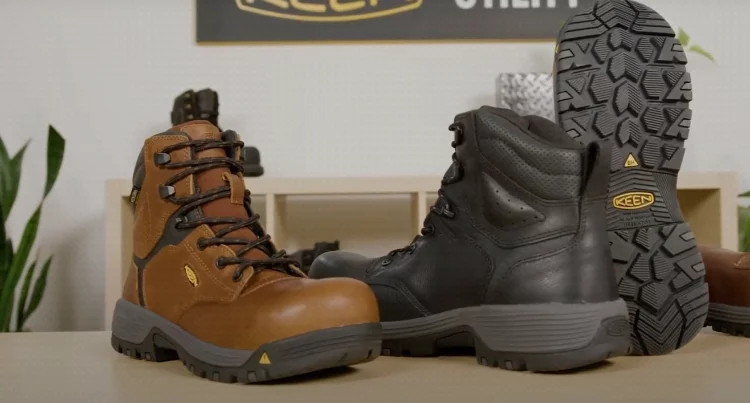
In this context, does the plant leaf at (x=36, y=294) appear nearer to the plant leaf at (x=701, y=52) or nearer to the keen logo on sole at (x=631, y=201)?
the keen logo on sole at (x=631, y=201)

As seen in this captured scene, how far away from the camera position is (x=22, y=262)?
1714 millimetres

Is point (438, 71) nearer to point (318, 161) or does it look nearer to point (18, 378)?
point (318, 161)

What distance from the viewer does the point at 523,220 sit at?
28.4 inches

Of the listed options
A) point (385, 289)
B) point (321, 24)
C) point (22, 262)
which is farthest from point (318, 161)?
point (385, 289)

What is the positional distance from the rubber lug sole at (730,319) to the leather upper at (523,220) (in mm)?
351

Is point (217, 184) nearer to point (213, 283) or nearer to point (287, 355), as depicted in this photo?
point (213, 283)

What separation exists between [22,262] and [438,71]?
48.9 inches

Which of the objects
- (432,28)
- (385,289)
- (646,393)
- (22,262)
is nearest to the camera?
(646,393)

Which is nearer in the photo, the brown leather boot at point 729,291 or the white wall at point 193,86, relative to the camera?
the brown leather boot at point 729,291

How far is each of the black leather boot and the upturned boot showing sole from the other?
0.10 metres

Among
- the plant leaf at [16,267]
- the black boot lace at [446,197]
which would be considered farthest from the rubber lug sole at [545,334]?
the plant leaf at [16,267]

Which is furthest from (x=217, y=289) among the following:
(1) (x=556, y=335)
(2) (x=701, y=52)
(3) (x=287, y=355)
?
(2) (x=701, y=52)

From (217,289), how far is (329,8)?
1.56m

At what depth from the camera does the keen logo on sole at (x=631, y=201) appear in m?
0.83
